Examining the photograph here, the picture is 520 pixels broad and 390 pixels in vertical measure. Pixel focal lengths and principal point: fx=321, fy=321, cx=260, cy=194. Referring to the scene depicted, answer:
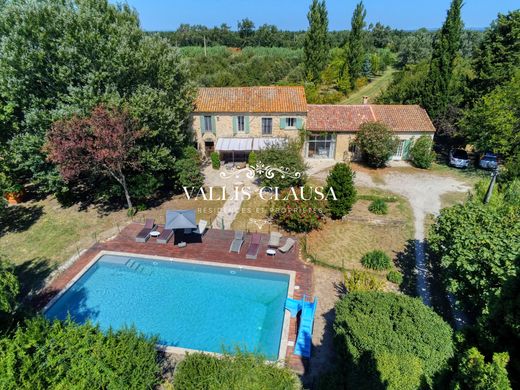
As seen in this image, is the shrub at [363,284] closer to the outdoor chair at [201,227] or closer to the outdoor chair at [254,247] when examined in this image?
the outdoor chair at [254,247]

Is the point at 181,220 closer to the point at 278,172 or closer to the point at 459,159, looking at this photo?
the point at 278,172

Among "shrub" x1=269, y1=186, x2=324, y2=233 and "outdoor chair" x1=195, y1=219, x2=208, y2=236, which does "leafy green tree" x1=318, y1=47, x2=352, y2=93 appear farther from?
"outdoor chair" x1=195, y1=219, x2=208, y2=236

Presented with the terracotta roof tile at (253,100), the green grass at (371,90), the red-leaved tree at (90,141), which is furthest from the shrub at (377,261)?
the green grass at (371,90)

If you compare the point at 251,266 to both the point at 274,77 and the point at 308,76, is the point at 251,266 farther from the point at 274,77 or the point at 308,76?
the point at 274,77

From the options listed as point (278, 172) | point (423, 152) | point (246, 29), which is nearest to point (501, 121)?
point (423, 152)

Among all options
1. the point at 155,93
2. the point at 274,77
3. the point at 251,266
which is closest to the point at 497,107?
the point at 251,266

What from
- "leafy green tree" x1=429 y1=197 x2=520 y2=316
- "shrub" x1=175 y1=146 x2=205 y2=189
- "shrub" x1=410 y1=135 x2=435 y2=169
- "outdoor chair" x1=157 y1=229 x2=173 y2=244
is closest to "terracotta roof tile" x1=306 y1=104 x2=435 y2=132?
"shrub" x1=410 y1=135 x2=435 y2=169
